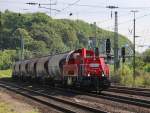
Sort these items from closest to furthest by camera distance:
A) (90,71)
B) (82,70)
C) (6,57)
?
(90,71)
(82,70)
(6,57)

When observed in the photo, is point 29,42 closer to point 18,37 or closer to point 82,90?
point 18,37

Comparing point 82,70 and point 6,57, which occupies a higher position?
point 6,57

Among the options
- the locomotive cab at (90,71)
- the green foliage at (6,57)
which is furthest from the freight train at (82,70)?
the green foliage at (6,57)

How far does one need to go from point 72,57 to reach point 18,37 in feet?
383

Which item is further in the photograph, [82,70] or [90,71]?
[82,70]

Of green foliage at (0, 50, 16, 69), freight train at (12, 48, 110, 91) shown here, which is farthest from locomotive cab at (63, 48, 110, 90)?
green foliage at (0, 50, 16, 69)

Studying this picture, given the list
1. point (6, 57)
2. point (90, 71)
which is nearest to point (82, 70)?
point (90, 71)

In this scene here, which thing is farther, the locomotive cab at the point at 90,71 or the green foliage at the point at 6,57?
the green foliage at the point at 6,57

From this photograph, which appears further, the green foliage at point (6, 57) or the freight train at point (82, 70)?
the green foliage at point (6, 57)

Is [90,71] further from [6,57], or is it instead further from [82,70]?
[6,57]

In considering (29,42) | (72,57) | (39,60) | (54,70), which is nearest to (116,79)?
(39,60)

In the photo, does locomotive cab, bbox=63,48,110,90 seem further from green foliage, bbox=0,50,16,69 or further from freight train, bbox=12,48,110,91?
green foliage, bbox=0,50,16,69

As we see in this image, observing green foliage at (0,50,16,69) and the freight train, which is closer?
the freight train

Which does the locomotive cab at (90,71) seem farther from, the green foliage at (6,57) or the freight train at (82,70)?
the green foliage at (6,57)
